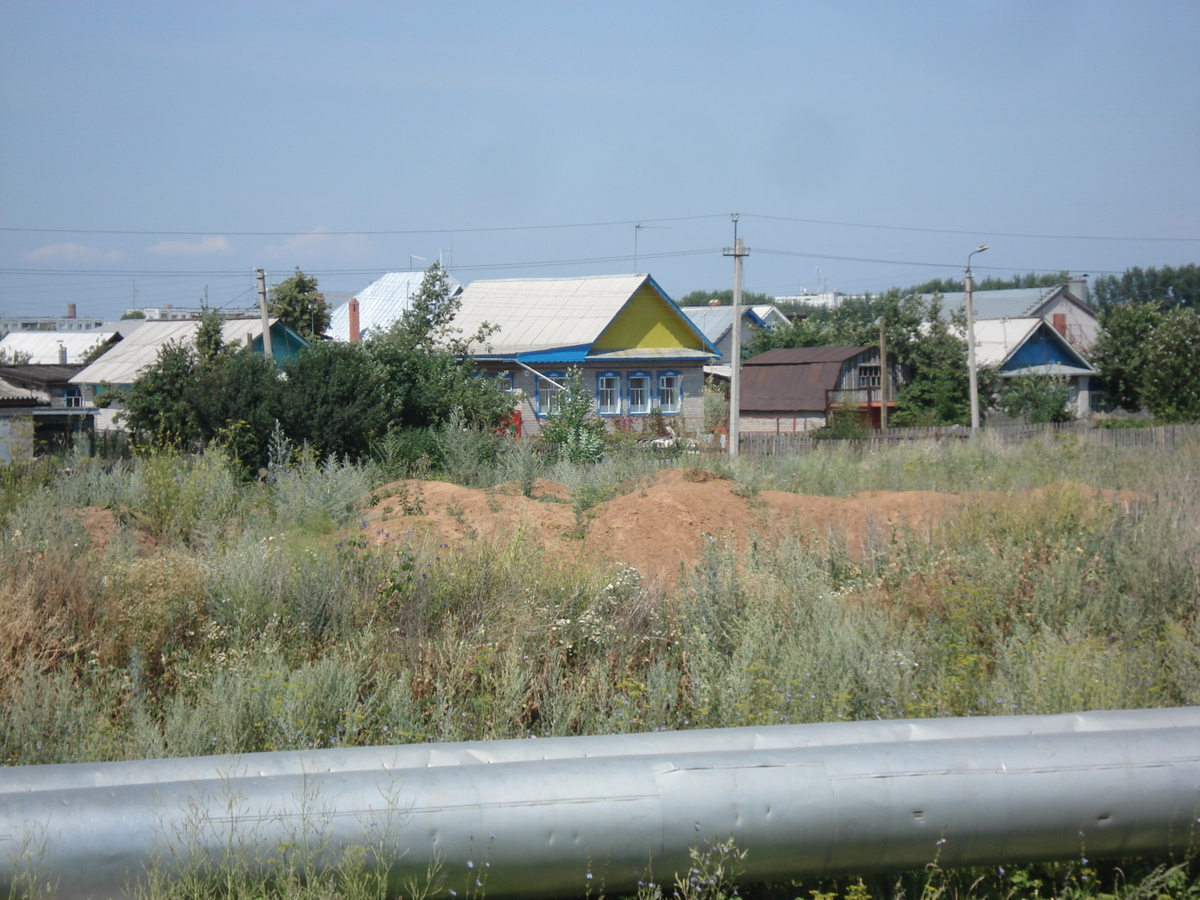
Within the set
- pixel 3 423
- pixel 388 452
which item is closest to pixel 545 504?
pixel 388 452

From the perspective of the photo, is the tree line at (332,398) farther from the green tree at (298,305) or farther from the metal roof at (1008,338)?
the metal roof at (1008,338)

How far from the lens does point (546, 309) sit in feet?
122

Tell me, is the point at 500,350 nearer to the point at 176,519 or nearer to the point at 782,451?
the point at 782,451

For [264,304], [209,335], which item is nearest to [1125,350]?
[264,304]

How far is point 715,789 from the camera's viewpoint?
3.27 meters

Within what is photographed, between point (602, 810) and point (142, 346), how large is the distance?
41.2m

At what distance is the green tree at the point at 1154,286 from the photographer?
108 meters

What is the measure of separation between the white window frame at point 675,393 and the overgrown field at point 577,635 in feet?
91.2

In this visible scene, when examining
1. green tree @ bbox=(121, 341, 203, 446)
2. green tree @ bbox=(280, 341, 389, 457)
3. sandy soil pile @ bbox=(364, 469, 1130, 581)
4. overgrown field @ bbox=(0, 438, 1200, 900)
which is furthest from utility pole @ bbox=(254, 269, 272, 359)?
overgrown field @ bbox=(0, 438, 1200, 900)

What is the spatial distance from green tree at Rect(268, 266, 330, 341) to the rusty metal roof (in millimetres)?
20151

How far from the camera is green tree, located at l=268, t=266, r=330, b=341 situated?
4409 cm

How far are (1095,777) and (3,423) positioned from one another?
1862cm

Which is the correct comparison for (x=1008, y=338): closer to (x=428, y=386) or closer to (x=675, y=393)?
(x=675, y=393)

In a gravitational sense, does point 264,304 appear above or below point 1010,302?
below
